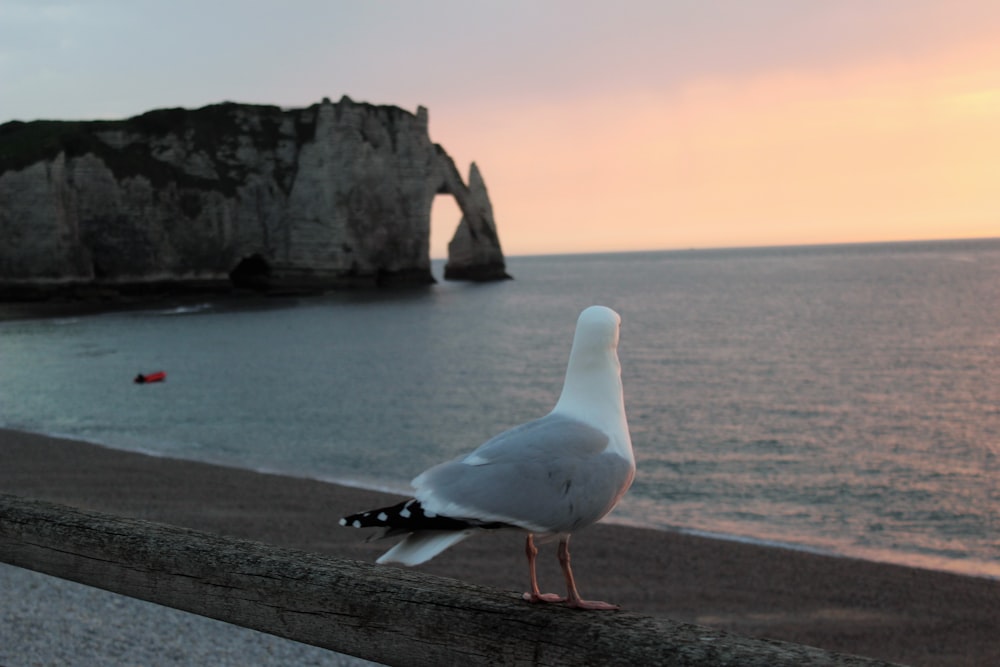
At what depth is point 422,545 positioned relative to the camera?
177 cm

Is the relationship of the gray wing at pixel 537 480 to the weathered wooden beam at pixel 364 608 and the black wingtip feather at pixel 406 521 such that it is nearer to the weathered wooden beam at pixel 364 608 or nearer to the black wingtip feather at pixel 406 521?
the black wingtip feather at pixel 406 521

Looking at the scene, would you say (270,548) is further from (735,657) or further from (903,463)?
(903,463)

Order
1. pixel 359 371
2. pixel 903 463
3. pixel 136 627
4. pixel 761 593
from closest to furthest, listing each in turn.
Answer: pixel 136 627 → pixel 761 593 → pixel 903 463 → pixel 359 371

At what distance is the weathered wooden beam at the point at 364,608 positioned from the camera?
157 cm

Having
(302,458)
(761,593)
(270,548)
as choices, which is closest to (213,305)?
(302,458)

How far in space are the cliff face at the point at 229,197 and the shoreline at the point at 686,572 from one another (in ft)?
166

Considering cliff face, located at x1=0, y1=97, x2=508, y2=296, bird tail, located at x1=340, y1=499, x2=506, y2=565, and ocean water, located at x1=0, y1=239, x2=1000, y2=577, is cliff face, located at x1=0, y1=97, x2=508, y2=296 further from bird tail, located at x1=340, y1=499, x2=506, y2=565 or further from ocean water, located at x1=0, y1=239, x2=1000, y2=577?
bird tail, located at x1=340, y1=499, x2=506, y2=565

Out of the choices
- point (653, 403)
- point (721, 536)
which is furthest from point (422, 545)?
point (653, 403)

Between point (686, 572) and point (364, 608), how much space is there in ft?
25.4

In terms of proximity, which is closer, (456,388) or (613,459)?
(613,459)

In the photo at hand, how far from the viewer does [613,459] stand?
198 cm

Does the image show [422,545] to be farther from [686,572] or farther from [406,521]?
[686,572]

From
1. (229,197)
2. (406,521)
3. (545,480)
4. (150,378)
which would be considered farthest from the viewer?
(229,197)

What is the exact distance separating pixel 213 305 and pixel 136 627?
5770 centimetres
